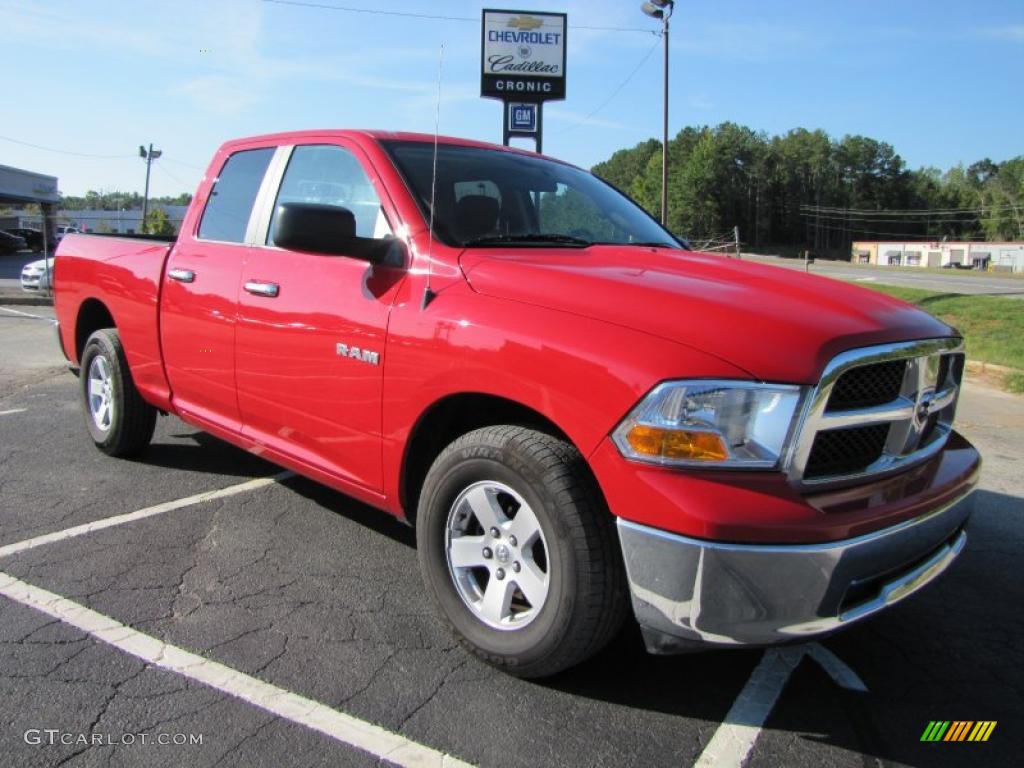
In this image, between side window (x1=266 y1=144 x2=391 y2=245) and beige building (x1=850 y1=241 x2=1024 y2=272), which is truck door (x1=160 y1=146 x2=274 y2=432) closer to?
side window (x1=266 y1=144 x2=391 y2=245)

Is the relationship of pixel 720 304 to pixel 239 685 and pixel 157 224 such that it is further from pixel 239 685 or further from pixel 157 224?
pixel 157 224

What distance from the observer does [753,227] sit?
131 metres

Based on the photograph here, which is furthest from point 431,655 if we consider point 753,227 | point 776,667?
point 753,227

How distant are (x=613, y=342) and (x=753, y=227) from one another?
13785cm

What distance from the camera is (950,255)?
9562 centimetres

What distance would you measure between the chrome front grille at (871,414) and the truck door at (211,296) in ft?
8.64

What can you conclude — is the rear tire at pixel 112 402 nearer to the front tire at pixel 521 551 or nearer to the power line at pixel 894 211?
the front tire at pixel 521 551

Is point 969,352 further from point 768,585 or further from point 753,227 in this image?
point 753,227

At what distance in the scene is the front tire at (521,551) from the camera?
90.0 inches

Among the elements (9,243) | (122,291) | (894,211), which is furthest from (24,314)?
(894,211)

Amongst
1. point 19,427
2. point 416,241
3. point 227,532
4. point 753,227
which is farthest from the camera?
point 753,227

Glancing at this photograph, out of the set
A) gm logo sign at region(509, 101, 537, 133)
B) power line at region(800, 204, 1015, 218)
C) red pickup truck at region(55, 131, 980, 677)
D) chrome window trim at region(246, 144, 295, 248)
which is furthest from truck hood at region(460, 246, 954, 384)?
power line at region(800, 204, 1015, 218)
